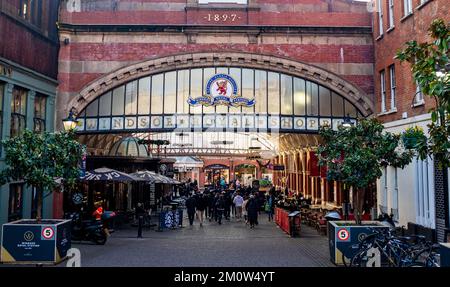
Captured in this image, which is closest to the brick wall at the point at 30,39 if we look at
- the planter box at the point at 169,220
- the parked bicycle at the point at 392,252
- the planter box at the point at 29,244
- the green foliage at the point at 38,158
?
the green foliage at the point at 38,158

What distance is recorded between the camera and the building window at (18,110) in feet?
56.2

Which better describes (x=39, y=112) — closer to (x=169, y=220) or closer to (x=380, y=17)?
(x=169, y=220)

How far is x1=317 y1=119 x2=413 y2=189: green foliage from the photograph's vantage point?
11953 millimetres

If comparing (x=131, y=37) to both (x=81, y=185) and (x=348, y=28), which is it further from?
(x=348, y=28)

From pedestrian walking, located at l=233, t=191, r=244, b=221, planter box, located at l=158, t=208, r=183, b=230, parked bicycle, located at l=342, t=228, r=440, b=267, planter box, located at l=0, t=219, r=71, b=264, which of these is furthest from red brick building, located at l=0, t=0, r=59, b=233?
parked bicycle, located at l=342, t=228, r=440, b=267

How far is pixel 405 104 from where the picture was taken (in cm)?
1716

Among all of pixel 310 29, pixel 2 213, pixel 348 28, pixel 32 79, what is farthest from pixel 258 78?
pixel 2 213

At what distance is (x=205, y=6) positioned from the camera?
69.7 ft

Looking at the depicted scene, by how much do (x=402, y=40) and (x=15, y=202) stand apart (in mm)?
18184

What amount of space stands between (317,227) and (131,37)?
1359 centimetres

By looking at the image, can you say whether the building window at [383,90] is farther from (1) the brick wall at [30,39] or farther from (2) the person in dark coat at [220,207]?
(1) the brick wall at [30,39]

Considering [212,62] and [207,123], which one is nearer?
[212,62]

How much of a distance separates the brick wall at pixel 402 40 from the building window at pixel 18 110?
1657cm

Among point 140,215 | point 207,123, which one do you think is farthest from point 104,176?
point 207,123
